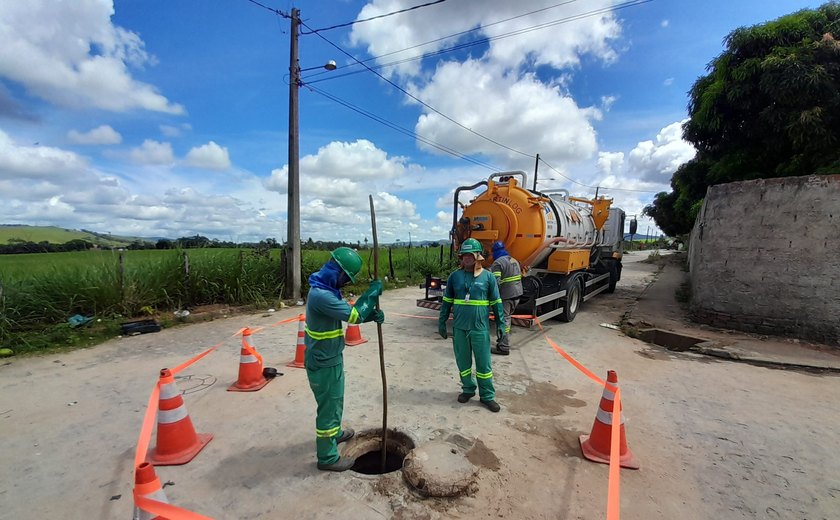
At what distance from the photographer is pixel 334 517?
229 cm

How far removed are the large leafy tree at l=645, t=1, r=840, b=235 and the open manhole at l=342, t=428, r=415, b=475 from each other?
33.5 feet

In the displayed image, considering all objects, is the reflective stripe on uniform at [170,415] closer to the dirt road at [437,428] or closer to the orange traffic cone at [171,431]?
the orange traffic cone at [171,431]

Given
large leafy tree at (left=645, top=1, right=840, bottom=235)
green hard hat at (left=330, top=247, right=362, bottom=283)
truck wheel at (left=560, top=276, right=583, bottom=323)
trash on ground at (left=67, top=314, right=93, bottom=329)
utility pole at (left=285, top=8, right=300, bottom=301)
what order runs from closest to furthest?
1. green hard hat at (left=330, top=247, right=362, bottom=283)
2. trash on ground at (left=67, top=314, right=93, bottom=329)
3. truck wheel at (left=560, top=276, right=583, bottom=323)
4. large leafy tree at (left=645, top=1, right=840, bottom=235)
5. utility pole at (left=285, top=8, right=300, bottom=301)

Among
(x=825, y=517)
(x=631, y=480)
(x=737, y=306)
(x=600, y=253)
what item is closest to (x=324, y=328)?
(x=631, y=480)

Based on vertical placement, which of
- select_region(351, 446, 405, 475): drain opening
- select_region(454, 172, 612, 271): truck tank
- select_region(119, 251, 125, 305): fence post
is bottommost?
select_region(351, 446, 405, 475): drain opening

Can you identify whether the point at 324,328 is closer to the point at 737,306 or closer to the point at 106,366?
the point at 106,366

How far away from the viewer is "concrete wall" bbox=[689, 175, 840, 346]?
570 centimetres

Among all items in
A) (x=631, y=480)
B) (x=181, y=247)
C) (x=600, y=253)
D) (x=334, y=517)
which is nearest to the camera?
(x=334, y=517)

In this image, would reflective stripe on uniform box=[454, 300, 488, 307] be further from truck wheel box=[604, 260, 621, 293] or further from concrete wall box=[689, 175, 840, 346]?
truck wheel box=[604, 260, 621, 293]

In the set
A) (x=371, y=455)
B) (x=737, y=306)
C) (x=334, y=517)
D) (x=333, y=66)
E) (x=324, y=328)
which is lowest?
(x=371, y=455)

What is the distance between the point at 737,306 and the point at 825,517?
17.6 feet

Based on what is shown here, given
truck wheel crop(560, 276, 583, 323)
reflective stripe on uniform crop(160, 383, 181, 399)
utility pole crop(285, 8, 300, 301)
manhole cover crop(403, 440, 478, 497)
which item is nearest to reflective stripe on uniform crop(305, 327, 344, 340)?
manhole cover crop(403, 440, 478, 497)

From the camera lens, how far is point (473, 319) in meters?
3.86

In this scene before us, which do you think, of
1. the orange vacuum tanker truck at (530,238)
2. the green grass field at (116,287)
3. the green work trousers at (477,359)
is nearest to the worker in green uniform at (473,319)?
the green work trousers at (477,359)
